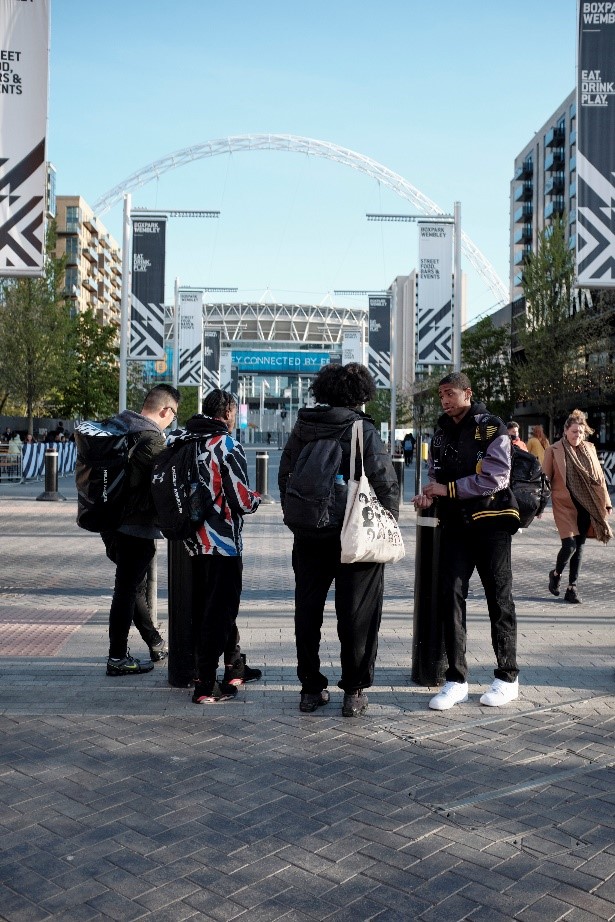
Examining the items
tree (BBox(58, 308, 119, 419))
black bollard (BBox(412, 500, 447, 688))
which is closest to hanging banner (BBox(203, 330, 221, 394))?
tree (BBox(58, 308, 119, 419))

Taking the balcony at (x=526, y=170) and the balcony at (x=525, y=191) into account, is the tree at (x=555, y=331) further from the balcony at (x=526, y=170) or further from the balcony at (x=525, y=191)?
the balcony at (x=525, y=191)

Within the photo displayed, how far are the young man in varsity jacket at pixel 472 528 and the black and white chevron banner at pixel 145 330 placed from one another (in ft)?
53.9

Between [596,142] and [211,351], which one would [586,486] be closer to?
[596,142]

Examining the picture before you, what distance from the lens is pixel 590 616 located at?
8.89m

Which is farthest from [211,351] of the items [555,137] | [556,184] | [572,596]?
[556,184]

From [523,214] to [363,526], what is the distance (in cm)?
9822

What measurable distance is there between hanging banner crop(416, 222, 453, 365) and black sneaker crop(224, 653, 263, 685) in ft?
52.1

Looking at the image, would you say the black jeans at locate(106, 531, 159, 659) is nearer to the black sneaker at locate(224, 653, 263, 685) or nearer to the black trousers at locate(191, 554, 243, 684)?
the black trousers at locate(191, 554, 243, 684)

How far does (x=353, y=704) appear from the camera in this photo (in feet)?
18.0

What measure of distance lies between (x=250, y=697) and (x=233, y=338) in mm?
161216

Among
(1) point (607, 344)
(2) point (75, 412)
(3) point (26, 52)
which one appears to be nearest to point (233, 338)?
(2) point (75, 412)

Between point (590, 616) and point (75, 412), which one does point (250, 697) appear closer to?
point (590, 616)

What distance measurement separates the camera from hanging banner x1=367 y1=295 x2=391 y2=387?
33.0m

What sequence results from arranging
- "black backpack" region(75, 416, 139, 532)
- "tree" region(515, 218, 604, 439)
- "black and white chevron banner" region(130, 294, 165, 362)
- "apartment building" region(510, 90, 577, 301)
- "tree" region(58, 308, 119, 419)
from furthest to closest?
"apartment building" region(510, 90, 577, 301) → "tree" region(58, 308, 119, 419) → "tree" region(515, 218, 604, 439) → "black and white chevron banner" region(130, 294, 165, 362) → "black backpack" region(75, 416, 139, 532)
